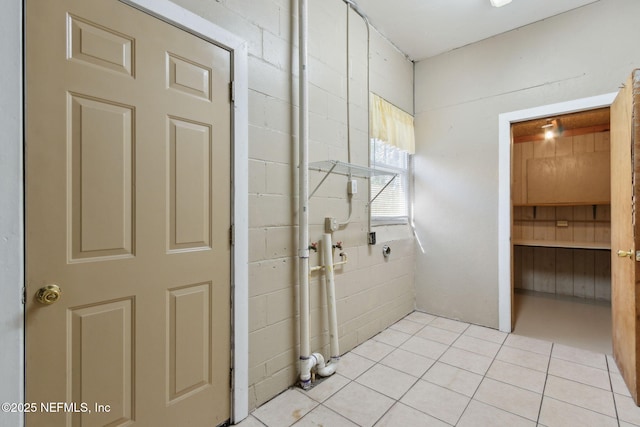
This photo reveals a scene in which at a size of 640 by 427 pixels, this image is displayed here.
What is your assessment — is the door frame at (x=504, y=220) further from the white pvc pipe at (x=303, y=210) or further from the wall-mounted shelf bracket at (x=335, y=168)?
the white pvc pipe at (x=303, y=210)

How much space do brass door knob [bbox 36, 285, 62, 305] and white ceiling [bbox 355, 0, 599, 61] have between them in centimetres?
295

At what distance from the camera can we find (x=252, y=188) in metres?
1.81

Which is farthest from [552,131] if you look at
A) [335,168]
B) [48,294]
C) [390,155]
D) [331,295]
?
[48,294]

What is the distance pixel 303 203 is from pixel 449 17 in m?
2.35

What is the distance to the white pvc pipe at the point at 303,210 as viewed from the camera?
203 cm

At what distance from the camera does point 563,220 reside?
170 inches

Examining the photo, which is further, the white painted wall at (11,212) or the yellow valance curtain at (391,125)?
the yellow valance curtain at (391,125)

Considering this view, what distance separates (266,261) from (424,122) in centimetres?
269

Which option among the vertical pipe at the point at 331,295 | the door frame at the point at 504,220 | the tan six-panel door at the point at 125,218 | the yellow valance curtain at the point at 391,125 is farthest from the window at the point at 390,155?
the tan six-panel door at the point at 125,218

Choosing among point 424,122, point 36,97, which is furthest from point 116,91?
point 424,122

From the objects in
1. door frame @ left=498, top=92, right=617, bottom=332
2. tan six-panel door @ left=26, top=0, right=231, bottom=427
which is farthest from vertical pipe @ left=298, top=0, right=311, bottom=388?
door frame @ left=498, top=92, right=617, bottom=332

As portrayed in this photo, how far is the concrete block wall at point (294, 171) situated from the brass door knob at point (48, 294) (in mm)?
904

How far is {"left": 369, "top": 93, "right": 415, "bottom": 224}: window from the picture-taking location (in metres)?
2.96

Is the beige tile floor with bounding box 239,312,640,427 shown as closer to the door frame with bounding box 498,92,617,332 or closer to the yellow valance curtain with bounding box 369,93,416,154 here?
the door frame with bounding box 498,92,617,332
